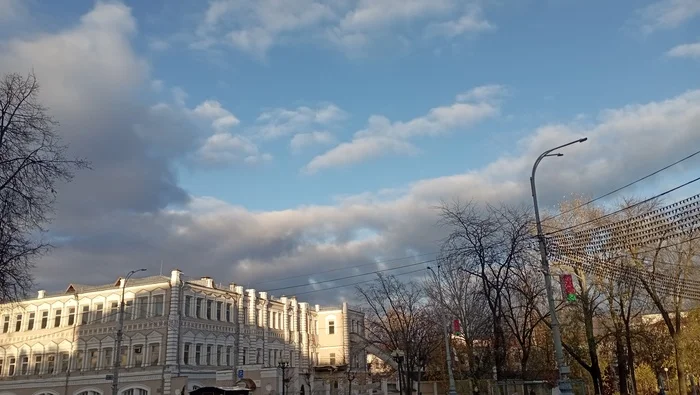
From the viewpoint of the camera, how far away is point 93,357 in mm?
54312

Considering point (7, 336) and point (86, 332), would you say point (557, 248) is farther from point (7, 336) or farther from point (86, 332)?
point (7, 336)

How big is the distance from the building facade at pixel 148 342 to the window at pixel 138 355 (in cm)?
9

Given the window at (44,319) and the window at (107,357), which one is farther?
the window at (44,319)

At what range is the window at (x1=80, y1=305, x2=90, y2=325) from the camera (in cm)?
5581

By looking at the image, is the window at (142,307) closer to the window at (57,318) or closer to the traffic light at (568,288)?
the window at (57,318)

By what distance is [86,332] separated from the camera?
55.2m

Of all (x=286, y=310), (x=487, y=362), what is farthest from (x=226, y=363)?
(x=487, y=362)

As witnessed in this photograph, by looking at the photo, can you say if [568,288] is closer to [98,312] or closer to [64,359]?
[98,312]

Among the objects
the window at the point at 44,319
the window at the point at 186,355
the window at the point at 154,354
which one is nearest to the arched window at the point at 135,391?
the window at the point at 154,354

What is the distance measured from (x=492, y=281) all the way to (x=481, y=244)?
211 cm

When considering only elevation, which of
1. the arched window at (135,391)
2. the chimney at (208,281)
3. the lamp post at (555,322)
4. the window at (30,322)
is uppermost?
the chimney at (208,281)

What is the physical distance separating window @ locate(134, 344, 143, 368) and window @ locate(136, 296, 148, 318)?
2.80m

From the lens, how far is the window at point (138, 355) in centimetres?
5191

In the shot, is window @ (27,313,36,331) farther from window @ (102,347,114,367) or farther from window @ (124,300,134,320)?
window @ (124,300,134,320)
